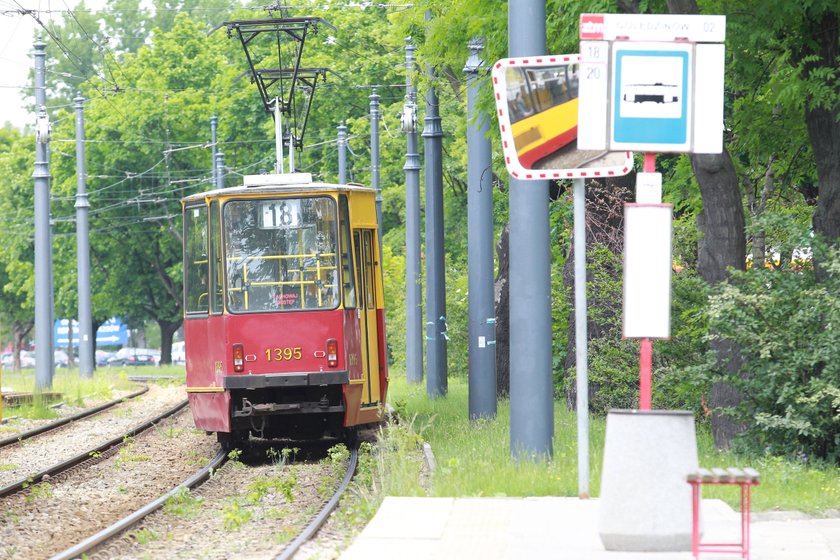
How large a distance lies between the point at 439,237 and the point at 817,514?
15.1 meters

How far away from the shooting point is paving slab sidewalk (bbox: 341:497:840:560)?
8.70 metres

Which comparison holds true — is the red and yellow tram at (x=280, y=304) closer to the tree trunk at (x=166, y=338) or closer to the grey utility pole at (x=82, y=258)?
the grey utility pole at (x=82, y=258)

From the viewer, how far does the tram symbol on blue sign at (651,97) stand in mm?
8945

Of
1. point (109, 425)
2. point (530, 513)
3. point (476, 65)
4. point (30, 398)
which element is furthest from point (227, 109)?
point (530, 513)

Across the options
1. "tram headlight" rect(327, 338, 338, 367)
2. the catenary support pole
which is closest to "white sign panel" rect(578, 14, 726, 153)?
"tram headlight" rect(327, 338, 338, 367)

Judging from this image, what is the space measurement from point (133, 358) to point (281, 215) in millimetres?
77170

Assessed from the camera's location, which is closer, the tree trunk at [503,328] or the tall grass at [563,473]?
the tall grass at [563,473]

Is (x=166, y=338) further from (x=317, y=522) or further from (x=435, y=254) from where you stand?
(x=317, y=522)

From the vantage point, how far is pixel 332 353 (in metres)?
17.1

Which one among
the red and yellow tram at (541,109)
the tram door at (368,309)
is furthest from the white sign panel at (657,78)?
the tram door at (368,309)

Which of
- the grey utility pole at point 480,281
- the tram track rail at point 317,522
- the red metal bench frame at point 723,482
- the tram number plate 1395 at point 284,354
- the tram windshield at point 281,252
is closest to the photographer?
the red metal bench frame at point 723,482

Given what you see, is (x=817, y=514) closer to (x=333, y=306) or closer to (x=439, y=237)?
(x=333, y=306)

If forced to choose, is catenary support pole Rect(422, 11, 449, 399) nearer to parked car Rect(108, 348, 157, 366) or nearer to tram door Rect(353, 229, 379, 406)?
tram door Rect(353, 229, 379, 406)

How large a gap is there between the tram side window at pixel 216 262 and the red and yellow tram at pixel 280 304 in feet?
0.04
